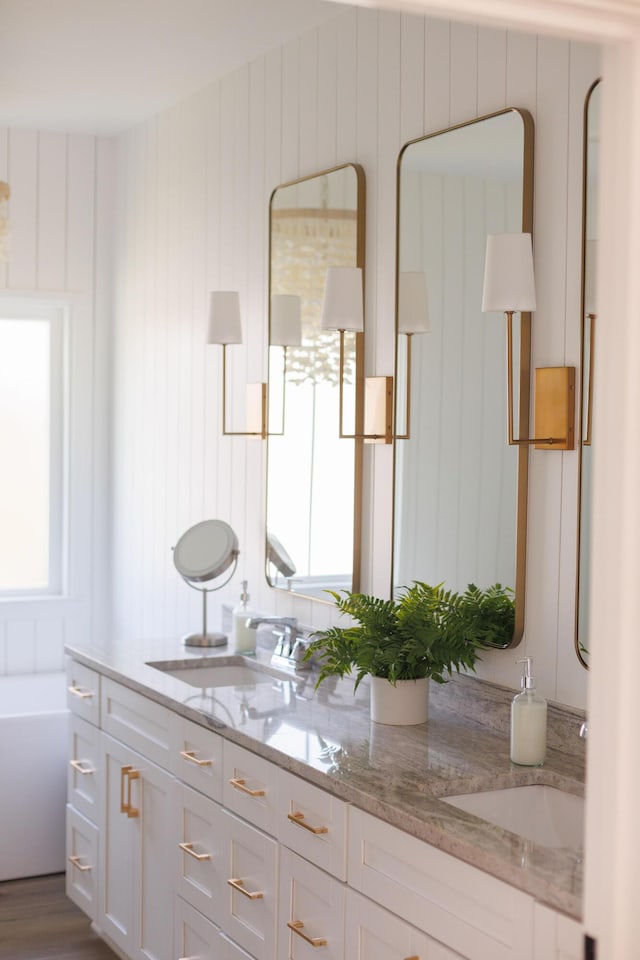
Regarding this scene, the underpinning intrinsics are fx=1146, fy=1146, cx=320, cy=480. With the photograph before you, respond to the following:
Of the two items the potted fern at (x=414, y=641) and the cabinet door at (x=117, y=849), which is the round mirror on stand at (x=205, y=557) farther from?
the potted fern at (x=414, y=641)

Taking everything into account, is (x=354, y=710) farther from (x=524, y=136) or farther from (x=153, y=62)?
(x=153, y=62)

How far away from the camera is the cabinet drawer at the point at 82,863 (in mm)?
3623

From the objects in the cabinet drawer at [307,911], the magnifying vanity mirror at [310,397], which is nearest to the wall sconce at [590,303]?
the magnifying vanity mirror at [310,397]

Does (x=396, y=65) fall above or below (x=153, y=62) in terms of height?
below

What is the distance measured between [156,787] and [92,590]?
2.05 meters

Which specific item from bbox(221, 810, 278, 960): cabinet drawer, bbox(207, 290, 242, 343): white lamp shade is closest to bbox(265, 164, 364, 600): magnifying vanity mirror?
bbox(207, 290, 242, 343): white lamp shade

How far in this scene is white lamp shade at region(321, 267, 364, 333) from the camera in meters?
2.99

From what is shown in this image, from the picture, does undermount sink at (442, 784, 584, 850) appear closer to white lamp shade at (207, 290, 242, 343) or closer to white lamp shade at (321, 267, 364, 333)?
white lamp shade at (321, 267, 364, 333)

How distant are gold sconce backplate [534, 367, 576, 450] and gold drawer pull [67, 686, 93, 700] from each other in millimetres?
1818

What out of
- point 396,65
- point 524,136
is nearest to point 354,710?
point 524,136

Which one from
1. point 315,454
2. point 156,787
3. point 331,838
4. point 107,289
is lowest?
point 156,787

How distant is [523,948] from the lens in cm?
172

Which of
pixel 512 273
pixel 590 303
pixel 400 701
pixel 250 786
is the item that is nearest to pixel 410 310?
pixel 512 273

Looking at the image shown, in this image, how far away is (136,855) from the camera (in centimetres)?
327
